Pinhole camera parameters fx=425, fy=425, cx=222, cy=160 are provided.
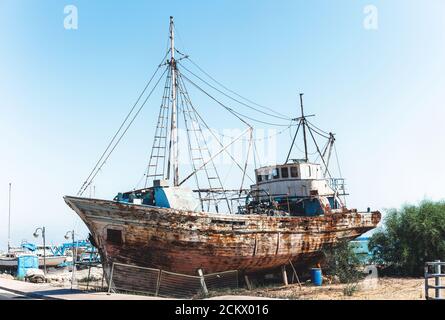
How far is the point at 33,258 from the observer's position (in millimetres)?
35312

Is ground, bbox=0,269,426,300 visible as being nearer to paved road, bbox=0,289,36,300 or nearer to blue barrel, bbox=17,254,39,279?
paved road, bbox=0,289,36,300

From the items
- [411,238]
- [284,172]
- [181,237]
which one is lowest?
[411,238]

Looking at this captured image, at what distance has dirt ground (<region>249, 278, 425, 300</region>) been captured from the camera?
16562 mm

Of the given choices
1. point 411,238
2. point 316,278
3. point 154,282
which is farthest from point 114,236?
point 411,238

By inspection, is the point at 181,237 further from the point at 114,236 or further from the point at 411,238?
the point at 411,238

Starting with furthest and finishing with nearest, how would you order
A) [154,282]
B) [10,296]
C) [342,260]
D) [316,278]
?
[342,260], [316,278], [154,282], [10,296]

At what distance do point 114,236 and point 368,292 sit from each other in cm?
1127

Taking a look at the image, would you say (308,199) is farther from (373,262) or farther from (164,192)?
(164,192)

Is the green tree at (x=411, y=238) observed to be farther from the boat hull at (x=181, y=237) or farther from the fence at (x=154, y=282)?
the fence at (x=154, y=282)

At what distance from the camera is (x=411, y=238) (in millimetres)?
25484

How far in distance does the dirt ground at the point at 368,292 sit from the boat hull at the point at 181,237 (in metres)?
2.23

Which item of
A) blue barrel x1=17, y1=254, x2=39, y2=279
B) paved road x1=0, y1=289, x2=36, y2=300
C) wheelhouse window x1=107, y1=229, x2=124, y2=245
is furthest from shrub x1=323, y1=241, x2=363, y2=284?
blue barrel x1=17, y1=254, x2=39, y2=279
